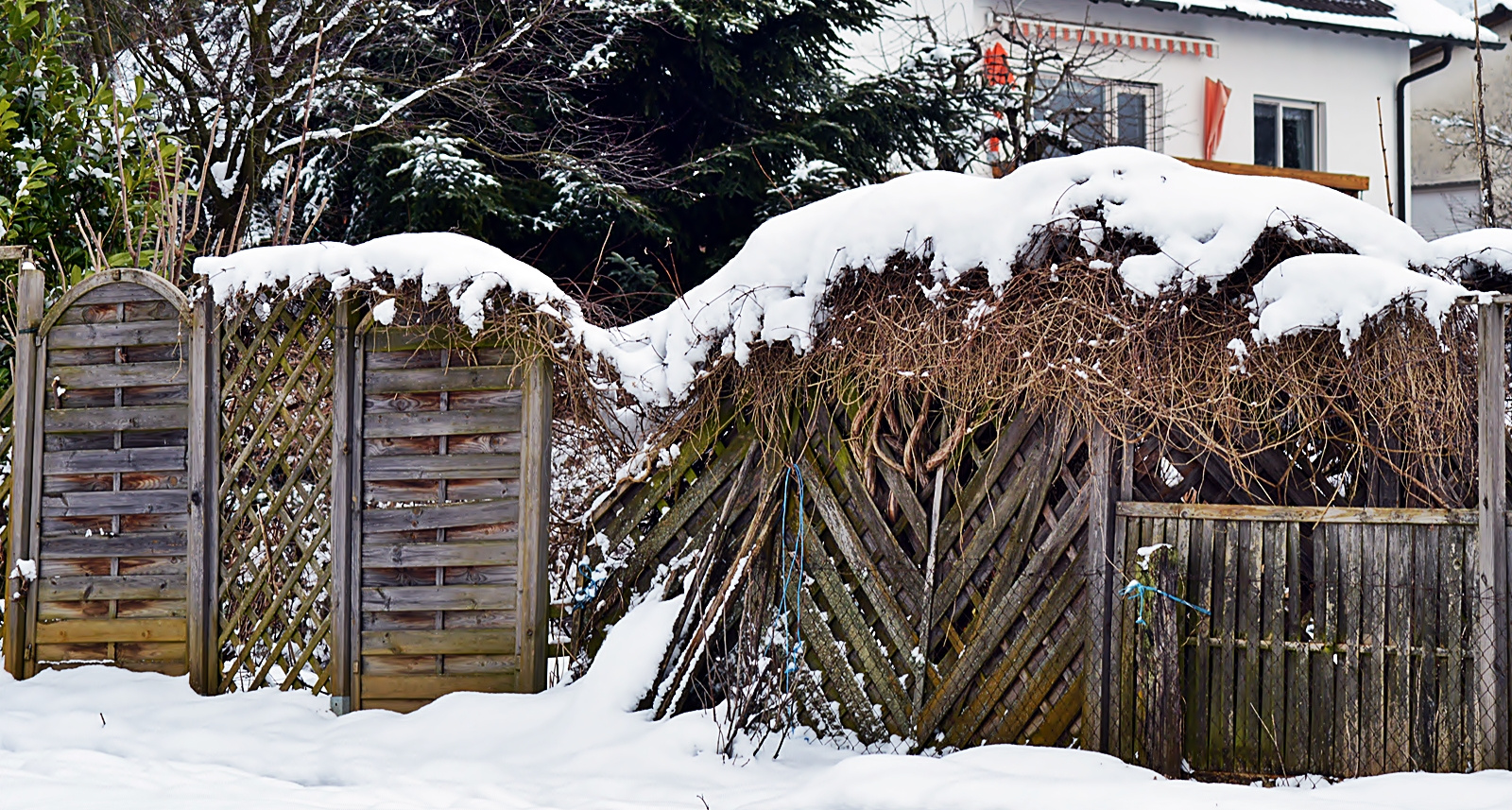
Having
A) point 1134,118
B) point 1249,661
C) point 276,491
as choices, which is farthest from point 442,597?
point 1134,118

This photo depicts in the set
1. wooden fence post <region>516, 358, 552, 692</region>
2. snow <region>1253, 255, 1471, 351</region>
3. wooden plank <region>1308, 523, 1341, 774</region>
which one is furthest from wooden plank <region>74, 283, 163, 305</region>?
wooden plank <region>1308, 523, 1341, 774</region>

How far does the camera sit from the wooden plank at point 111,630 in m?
5.68

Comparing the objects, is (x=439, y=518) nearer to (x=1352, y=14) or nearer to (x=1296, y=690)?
(x=1296, y=690)

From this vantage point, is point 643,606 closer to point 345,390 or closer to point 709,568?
point 709,568

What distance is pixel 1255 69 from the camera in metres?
15.0

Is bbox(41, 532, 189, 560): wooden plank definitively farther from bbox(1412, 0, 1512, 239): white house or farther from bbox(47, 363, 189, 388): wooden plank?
bbox(1412, 0, 1512, 239): white house

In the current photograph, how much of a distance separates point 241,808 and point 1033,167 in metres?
3.65

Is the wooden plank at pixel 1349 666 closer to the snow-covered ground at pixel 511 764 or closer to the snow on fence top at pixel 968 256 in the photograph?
the snow-covered ground at pixel 511 764

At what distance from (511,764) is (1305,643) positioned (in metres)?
2.99

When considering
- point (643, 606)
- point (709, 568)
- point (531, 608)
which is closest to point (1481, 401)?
point (709, 568)

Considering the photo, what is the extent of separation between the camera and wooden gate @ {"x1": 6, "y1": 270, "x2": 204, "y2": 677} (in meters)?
5.69

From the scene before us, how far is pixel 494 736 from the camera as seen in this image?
501cm

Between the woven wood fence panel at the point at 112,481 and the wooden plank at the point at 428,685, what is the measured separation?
1.00 m

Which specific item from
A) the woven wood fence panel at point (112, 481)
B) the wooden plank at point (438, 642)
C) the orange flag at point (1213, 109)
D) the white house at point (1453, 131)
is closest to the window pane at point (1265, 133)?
the orange flag at point (1213, 109)
